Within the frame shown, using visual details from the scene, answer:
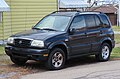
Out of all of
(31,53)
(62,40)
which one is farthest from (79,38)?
(31,53)

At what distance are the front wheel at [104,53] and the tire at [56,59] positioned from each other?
81.4 inches

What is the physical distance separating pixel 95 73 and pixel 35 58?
1853 mm

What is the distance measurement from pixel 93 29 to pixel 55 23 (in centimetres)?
145

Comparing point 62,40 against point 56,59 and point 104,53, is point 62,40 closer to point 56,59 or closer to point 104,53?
point 56,59

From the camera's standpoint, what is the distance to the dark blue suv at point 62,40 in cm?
1060

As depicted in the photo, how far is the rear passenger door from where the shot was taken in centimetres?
1217

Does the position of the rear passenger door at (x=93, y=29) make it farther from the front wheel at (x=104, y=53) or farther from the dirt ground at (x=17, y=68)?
the dirt ground at (x=17, y=68)

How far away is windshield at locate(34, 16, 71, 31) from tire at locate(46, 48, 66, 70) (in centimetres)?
91

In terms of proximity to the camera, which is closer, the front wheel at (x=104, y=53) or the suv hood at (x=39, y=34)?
the suv hood at (x=39, y=34)

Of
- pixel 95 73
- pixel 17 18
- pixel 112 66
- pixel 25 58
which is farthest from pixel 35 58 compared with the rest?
pixel 17 18

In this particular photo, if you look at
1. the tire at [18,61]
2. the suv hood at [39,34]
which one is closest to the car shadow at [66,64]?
the tire at [18,61]

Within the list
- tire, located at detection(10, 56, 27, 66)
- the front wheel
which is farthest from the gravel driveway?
tire, located at detection(10, 56, 27, 66)

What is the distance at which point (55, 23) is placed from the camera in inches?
468

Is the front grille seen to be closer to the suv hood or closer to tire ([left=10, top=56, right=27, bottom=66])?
the suv hood
